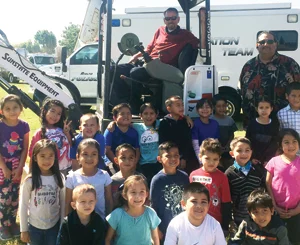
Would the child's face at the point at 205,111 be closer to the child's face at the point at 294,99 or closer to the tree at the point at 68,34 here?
the child's face at the point at 294,99

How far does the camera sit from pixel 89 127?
13.4ft

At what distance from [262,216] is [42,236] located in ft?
6.02

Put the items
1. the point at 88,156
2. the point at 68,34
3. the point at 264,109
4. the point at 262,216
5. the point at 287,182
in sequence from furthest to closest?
1. the point at 68,34
2. the point at 264,109
3. the point at 287,182
4. the point at 88,156
5. the point at 262,216

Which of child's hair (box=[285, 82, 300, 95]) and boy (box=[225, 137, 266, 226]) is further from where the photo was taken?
child's hair (box=[285, 82, 300, 95])

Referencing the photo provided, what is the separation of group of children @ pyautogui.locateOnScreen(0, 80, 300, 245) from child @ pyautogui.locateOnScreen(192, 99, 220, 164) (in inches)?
0.4

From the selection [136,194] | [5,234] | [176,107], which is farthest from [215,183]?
[5,234]

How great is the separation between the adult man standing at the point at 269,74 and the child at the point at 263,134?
30 centimetres

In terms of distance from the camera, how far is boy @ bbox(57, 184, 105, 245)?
3.07m

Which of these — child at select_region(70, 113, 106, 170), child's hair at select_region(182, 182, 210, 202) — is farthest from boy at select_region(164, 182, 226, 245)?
child at select_region(70, 113, 106, 170)

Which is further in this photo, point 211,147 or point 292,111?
point 292,111

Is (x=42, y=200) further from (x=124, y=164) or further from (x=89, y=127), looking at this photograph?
(x=89, y=127)

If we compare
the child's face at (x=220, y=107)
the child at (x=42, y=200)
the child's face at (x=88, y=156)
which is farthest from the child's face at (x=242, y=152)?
the child at (x=42, y=200)

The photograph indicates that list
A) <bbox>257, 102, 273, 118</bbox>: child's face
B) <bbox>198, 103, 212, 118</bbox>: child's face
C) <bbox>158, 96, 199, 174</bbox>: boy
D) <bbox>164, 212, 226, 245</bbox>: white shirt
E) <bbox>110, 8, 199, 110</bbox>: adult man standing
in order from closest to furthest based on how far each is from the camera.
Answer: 1. <bbox>164, 212, 226, 245</bbox>: white shirt
2. <bbox>257, 102, 273, 118</bbox>: child's face
3. <bbox>158, 96, 199, 174</bbox>: boy
4. <bbox>198, 103, 212, 118</bbox>: child's face
5. <bbox>110, 8, 199, 110</bbox>: adult man standing

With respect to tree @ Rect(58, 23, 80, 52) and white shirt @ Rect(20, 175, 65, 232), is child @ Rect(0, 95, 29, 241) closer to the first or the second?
white shirt @ Rect(20, 175, 65, 232)
